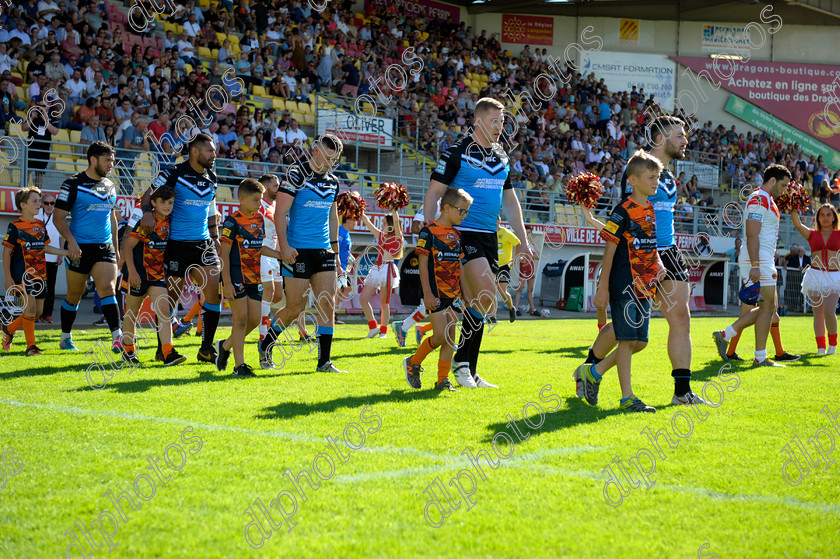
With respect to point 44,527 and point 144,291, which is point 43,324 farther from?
point 44,527

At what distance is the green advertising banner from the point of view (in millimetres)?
39125

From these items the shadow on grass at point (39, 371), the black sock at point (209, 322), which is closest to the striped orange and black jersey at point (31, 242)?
the shadow on grass at point (39, 371)

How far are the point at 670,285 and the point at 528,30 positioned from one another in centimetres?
3271

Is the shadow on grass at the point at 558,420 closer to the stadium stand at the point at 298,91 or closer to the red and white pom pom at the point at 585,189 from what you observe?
the red and white pom pom at the point at 585,189

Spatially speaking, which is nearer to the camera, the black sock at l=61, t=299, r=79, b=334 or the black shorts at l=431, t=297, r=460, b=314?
the black shorts at l=431, t=297, r=460, b=314

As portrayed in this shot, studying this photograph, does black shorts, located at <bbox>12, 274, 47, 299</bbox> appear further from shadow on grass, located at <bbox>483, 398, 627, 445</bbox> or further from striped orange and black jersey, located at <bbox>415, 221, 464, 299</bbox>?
shadow on grass, located at <bbox>483, 398, 627, 445</bbox>

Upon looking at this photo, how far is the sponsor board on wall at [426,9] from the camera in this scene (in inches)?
1232

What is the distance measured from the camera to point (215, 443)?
4199 mm

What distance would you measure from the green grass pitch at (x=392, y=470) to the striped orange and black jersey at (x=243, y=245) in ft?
3.24

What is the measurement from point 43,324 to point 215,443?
9430 millimetres

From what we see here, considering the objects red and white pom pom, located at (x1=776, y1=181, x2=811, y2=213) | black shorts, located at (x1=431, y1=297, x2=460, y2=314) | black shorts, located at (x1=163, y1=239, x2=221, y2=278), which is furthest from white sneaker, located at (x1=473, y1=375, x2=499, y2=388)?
red and white pom pom, located at (x1=776, y1=181, x2=811, y2=213)

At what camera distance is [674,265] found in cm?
599

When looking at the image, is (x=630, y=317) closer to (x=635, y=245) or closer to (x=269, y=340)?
(x=635, y=245)

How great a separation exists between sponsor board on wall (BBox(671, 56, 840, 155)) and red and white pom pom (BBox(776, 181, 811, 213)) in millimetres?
31457
